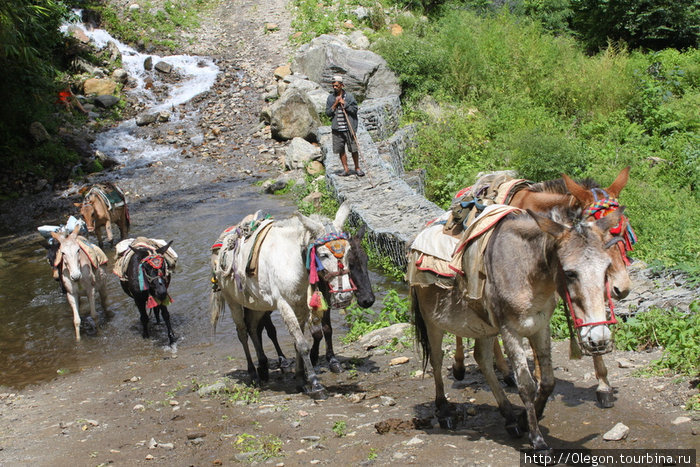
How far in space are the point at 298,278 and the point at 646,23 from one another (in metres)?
20.6

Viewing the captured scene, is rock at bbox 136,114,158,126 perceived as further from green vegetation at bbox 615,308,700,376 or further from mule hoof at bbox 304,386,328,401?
green vegetation at bbox 615,308,700,376

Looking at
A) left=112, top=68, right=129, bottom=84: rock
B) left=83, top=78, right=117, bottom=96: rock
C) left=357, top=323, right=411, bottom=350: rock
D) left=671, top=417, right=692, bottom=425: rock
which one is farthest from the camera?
left=112, top=68, right=129, bottom=84: rock

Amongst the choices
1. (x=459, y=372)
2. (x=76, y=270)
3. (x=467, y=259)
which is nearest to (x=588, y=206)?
(x=467, y=259)

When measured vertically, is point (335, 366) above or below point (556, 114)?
below

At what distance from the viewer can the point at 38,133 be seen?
21719 mm

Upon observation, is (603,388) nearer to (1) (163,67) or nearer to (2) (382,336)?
(2) (382,336)

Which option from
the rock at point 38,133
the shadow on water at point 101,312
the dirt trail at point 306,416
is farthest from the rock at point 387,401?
the rock at point 38,133

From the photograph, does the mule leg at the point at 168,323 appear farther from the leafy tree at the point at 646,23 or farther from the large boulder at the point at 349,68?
the leafy tree at the point at 646,23

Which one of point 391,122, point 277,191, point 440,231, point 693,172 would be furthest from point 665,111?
point 440,231

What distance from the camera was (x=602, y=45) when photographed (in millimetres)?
24234

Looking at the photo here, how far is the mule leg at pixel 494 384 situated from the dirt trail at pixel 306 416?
0.37 ft

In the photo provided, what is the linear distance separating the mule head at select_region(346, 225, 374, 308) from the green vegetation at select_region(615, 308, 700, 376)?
2.61 meters

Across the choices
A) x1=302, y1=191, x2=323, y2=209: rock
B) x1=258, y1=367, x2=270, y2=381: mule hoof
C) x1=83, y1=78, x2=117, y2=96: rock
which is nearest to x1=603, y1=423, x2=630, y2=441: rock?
x1=258, y1=367, x2=270, y2=381: mule hoof

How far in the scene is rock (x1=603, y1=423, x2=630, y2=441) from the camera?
473 cm
